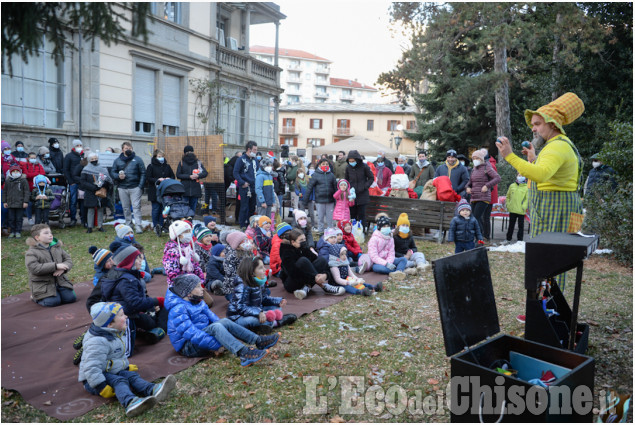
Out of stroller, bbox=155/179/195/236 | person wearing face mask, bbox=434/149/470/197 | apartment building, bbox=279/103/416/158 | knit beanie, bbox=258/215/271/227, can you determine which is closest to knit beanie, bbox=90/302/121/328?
knit beanie, bbox=258/215/271/227

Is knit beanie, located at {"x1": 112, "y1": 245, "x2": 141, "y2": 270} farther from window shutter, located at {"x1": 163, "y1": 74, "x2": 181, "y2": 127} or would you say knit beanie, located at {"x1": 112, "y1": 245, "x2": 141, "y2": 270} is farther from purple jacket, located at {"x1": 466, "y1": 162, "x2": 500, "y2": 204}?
window shutter, located at {"x1": 163, "y1": 74, "x2": 181, "y2": 127}

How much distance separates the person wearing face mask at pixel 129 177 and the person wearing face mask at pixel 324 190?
13.6 ft

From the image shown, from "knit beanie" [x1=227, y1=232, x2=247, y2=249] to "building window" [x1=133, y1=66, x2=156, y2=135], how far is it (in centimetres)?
1229

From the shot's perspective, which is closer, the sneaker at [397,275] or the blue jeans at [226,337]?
the blue jeans at [226,337]

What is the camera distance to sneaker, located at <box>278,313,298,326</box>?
592 centimetres

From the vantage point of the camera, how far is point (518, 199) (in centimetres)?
1189

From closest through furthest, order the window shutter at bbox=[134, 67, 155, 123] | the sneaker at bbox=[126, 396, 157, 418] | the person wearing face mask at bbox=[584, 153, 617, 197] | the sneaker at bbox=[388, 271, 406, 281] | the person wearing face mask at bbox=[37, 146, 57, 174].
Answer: the sneaker at bbox=[126, 396, 157, 418] < the sneaker at bbox=[388, 271, 406, 281] < the person wearing face mask at bbox=[584, 153, 617, 197] < the person wearing face mask at bbox=[37, 146, 57, 174] < the window shutter at bbox=[134, 67, 155, 123]

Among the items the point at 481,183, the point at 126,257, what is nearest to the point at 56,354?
the point at 126,257

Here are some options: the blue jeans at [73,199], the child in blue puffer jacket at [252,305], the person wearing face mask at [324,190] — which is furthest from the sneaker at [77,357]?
the blue jeans at [73,199]

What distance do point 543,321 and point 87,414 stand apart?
12.0 feet

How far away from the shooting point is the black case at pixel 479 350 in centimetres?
300

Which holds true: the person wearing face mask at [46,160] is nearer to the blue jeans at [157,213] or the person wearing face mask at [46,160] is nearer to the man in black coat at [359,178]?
the blue jeans at [157,213]

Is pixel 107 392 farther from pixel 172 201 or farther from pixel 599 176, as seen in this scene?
pixel 599 176

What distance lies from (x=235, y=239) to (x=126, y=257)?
176cm
